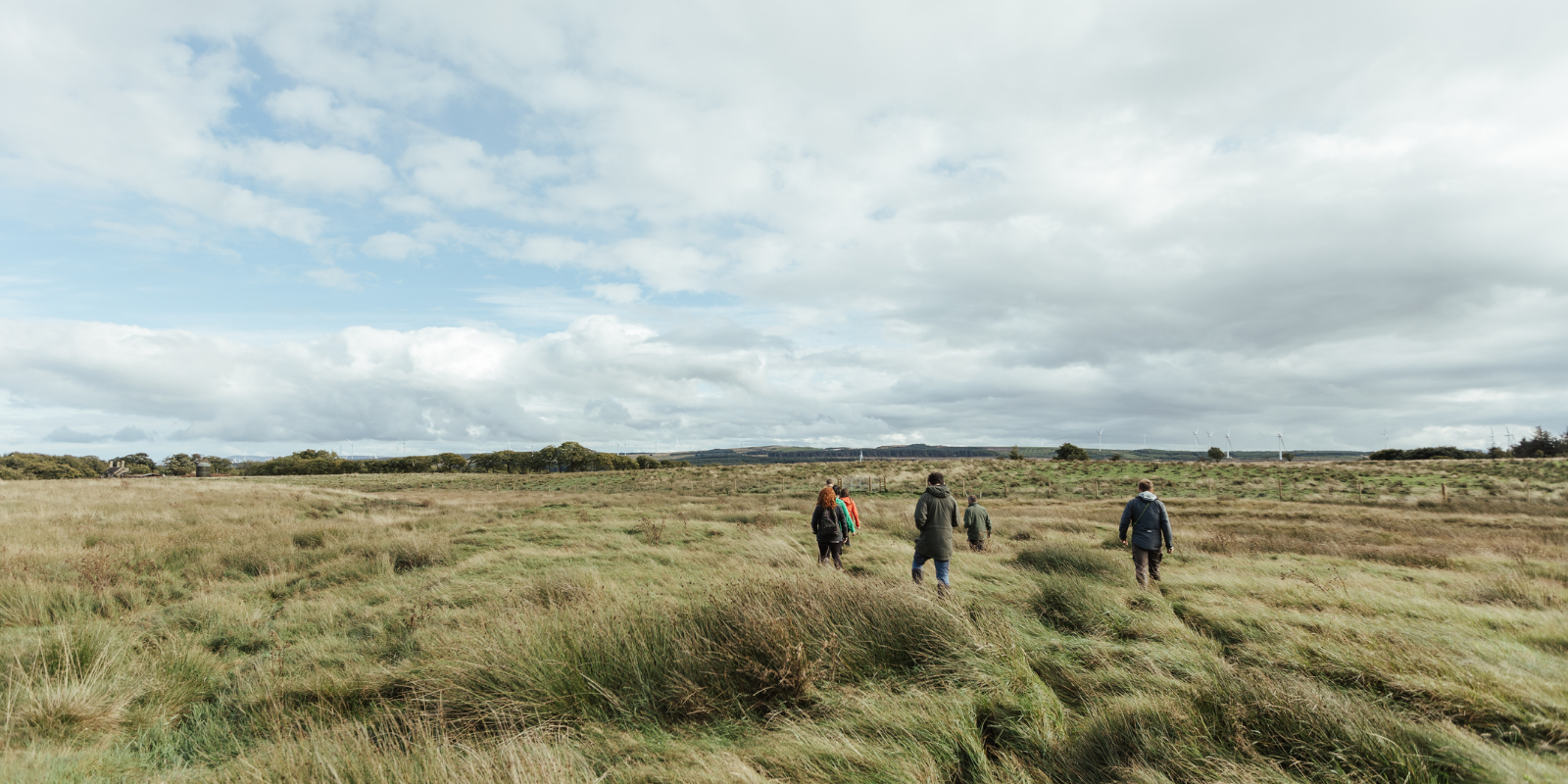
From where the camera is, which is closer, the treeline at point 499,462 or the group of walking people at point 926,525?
the group of walking people at point 926,525

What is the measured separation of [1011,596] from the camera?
8.98 m

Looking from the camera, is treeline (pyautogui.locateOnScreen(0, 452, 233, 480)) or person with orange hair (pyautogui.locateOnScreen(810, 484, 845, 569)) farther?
treeline (pyautogui.locateOnScreen(0, 452, 233, 480))

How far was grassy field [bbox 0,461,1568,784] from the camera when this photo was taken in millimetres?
3807

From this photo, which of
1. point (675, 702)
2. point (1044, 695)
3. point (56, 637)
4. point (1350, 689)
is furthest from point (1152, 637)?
point (56, 637)

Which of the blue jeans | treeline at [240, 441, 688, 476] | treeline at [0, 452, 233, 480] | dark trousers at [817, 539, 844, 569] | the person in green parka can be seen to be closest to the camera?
the blue jeans

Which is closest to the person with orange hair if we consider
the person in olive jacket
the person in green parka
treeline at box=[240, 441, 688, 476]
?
the person in olive jacket

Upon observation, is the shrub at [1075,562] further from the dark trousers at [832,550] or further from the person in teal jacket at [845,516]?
the dark trousers at [832,550]

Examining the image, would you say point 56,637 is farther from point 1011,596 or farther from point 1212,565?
point 1212,565

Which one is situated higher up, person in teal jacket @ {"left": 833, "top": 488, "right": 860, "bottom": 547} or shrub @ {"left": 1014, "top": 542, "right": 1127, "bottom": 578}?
person in teal jacket @ {"left": 833, "top": 488, "right": 860, "bottom": 547}

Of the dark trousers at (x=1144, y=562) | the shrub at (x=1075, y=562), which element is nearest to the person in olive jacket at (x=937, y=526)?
the shrub at (x=1075, y=562)

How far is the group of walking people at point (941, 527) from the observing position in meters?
9.36

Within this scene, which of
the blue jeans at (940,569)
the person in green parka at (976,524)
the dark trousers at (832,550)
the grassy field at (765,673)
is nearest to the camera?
the grassy field at (765,673)

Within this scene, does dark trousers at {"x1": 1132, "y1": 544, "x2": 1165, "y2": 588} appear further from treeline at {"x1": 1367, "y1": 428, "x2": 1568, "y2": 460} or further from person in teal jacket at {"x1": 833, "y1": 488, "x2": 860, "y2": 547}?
treeline at {"x1": 1367, "y1": 428, "x2": 1568, "y2": 460}

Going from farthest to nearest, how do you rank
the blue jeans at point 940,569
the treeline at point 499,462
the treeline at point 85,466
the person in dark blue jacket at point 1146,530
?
the treeline at point 499,462 → the treeline at point 85,466 → the person in dark blue jacket at point 1146,530 → the blue jeans at point 940,569
